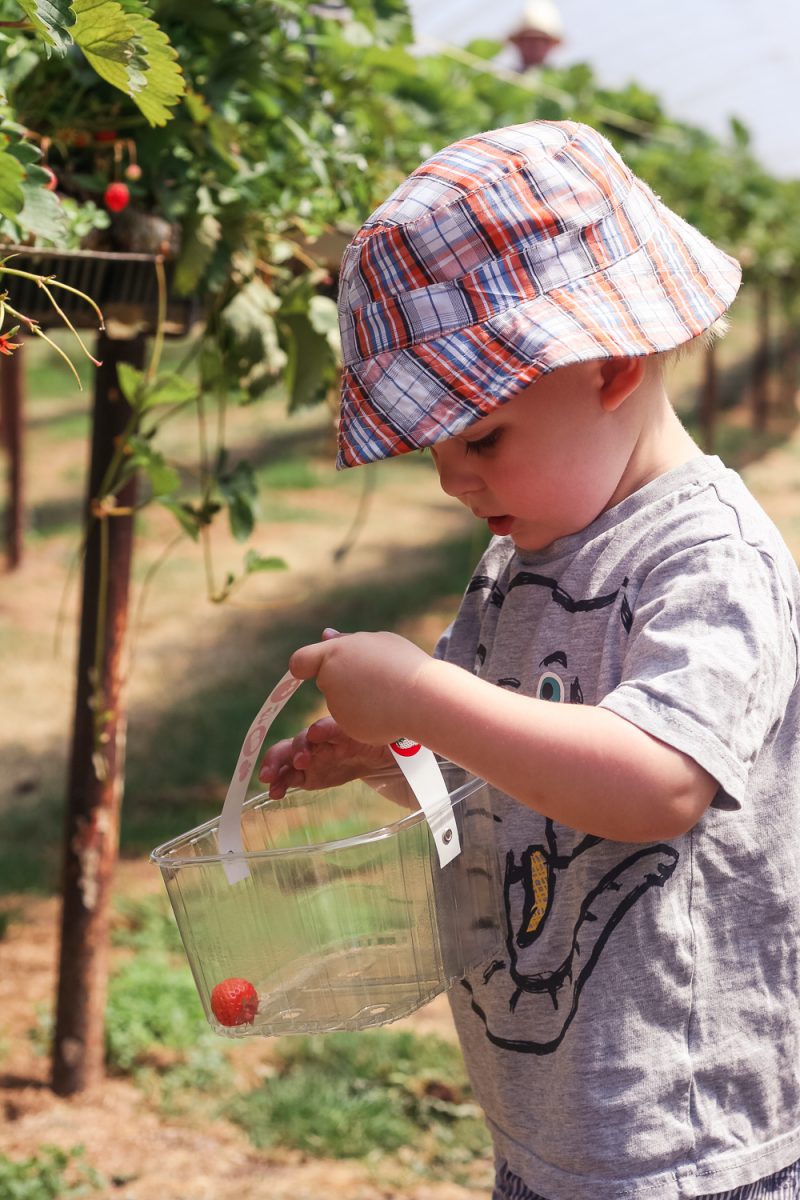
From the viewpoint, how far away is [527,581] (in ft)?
4.06

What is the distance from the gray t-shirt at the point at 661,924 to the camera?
1073 millimetres

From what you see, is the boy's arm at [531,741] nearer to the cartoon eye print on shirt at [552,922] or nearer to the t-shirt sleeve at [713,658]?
the t-shirt sleeve at [713,658]

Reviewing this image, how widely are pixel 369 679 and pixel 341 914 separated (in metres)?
0.20

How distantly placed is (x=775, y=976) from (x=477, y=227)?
69 cm

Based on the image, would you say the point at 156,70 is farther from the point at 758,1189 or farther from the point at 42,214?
the point at 758,1189

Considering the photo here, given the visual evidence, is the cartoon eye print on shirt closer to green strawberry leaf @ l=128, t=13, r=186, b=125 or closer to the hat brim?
the hat brim

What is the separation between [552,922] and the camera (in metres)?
1.15

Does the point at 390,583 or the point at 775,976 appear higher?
the point at 775,976

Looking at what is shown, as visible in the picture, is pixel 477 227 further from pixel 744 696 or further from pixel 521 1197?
pixel 521 1197

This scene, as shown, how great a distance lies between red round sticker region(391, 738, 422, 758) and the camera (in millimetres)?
1073

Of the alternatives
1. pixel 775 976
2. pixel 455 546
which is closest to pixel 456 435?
pixel 775 976

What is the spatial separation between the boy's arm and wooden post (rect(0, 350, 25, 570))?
4.71 metres

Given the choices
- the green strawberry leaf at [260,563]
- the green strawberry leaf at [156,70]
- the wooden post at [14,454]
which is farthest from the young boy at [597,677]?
the wooden post at [14,454]

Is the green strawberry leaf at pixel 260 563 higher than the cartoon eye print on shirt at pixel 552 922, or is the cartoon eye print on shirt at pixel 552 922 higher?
the green strawberry leaf at pixel 260 563
